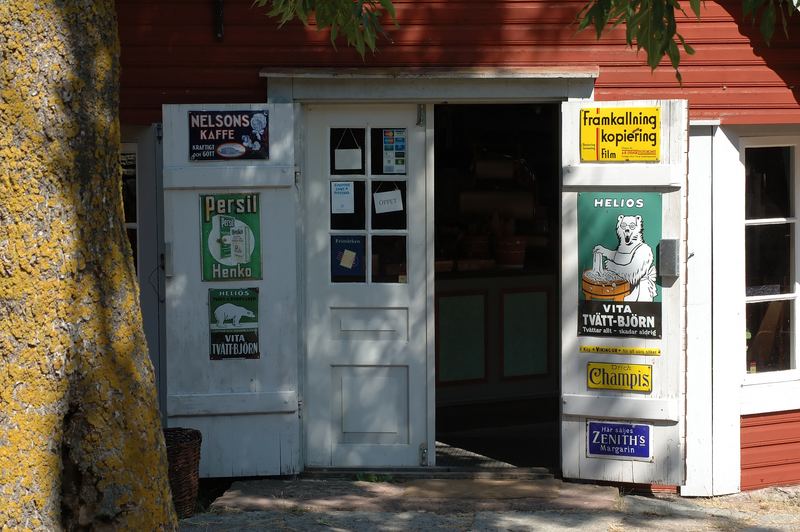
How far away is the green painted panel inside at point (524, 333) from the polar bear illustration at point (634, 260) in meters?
2.64

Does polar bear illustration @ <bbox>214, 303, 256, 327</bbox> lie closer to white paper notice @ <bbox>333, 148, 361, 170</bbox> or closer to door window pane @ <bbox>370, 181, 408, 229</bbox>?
door window pane @ <bbox>370, 181, 408, 229</bbox>

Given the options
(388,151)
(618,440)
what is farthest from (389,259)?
(618,440)

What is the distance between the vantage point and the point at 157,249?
6992mm

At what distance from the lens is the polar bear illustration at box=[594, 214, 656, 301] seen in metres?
6.66

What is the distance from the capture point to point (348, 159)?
695cm

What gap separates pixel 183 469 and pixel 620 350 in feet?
8.78

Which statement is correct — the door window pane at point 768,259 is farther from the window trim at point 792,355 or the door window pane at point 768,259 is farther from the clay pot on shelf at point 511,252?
the clay pot on shelf at point 511,252

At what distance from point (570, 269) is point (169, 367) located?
2529 millimetres

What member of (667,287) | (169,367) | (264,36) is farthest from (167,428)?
(667,287)

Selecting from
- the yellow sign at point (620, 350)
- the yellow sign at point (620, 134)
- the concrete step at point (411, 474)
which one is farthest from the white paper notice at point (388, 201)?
the concrete step at point (411, 474)

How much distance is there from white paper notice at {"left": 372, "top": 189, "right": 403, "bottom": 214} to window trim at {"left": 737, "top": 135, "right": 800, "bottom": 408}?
2.15 m

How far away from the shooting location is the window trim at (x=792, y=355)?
6992mm

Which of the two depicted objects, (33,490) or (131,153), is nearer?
(33,490)

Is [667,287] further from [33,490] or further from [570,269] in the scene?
[33,490]
